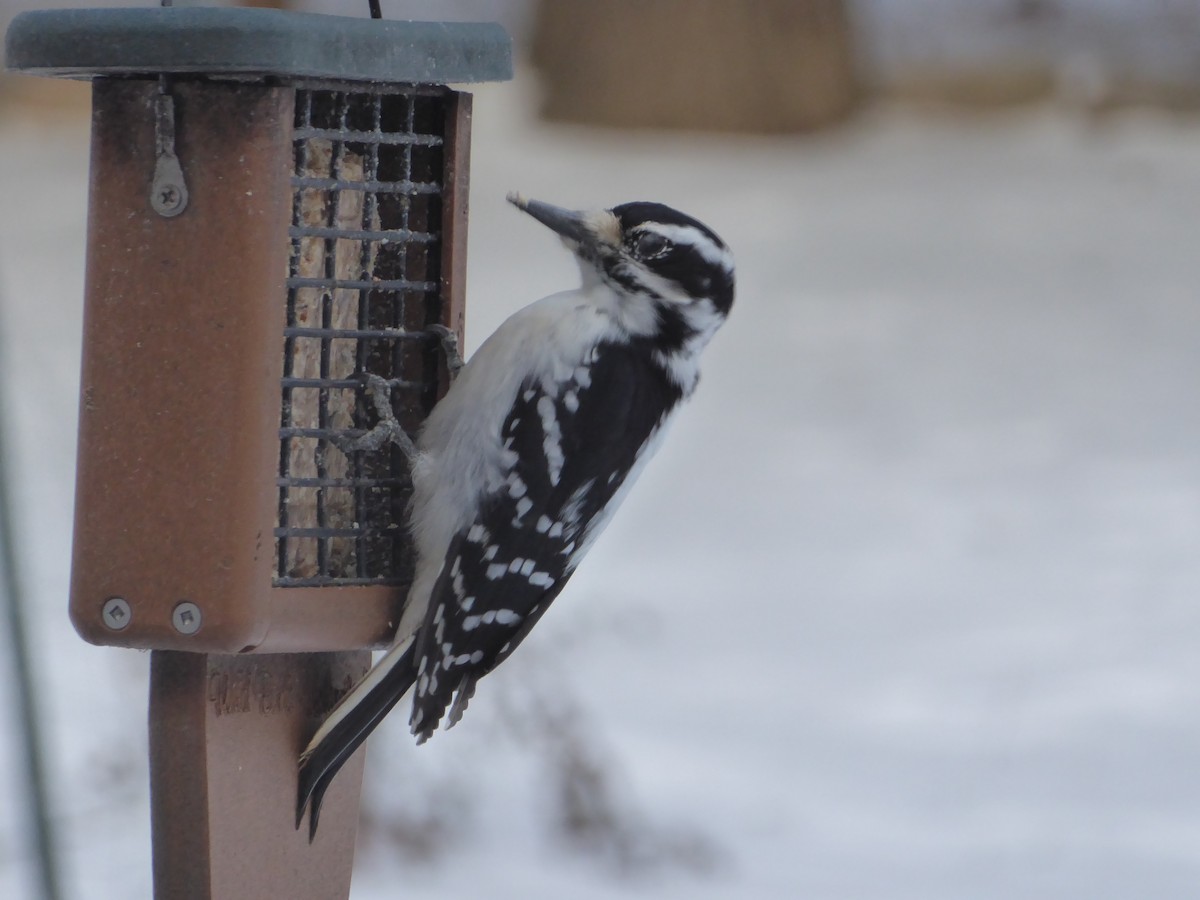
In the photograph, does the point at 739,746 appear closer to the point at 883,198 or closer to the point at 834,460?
the point at 834,460

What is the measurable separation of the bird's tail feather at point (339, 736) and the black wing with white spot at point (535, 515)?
0.08 metres

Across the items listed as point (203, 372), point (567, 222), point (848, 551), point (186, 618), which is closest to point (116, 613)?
point (186, 618)

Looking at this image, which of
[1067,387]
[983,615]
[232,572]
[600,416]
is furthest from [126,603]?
[1067,387]

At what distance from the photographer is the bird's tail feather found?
8.33 feet

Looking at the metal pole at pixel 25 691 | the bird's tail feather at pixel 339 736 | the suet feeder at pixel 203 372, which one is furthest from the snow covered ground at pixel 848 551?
the bird's tail feather at pixel 339 736

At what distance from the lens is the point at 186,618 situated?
7.77 ft

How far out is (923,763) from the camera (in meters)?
5.58

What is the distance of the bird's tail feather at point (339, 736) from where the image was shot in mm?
2539

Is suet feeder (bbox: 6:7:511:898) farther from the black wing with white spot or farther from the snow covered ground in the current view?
the snow covered ground

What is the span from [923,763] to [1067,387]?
2825mm

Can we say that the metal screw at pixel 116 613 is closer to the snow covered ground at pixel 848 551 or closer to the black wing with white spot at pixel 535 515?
the black wing with white spot at pixel 535 515

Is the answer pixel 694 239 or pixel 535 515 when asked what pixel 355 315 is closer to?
pixel 535 515

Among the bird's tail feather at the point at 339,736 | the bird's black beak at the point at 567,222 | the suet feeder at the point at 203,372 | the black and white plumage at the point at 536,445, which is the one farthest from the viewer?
the bird's black beak at the point at 567,222

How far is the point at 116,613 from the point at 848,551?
4.79 m
